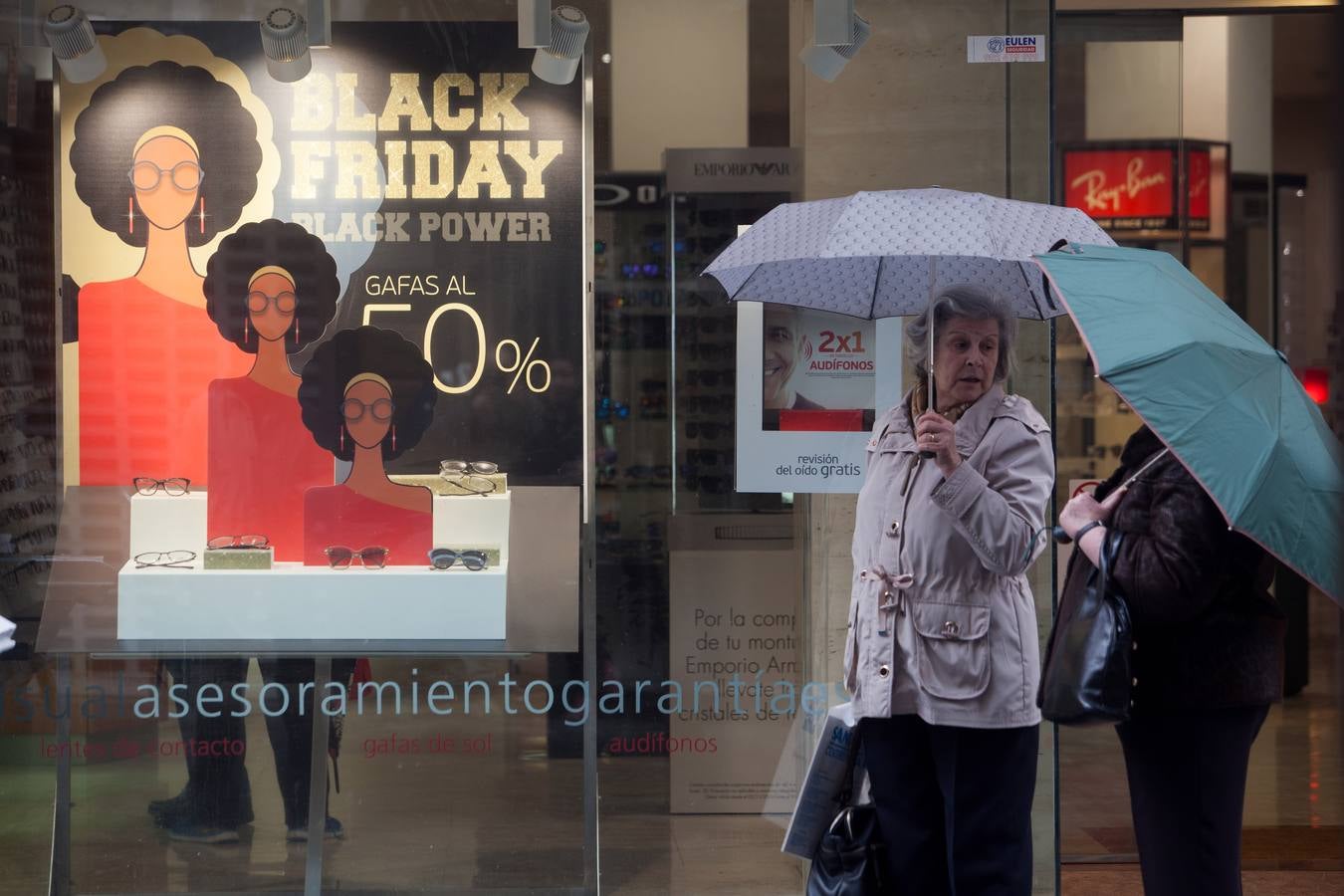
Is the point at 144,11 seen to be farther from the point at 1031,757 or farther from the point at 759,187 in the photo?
the point at 1031,757

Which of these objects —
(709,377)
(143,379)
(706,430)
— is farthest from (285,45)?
(706,430)

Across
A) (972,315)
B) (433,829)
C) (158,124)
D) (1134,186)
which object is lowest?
(433,829)

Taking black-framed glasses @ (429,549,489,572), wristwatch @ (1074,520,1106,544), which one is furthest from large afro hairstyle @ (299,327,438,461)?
wristwatch @ (1074,520,1106,544)

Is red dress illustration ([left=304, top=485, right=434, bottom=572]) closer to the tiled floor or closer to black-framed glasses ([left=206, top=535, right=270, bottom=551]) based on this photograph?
black-framed glasses ([left=206, top=535, right=270, bottom=551])

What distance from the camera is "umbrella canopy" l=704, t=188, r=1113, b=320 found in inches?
126

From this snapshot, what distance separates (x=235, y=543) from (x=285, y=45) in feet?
5.25

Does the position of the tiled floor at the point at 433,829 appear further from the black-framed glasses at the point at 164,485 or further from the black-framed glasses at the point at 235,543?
the black-framed glasses at the point at 164,485

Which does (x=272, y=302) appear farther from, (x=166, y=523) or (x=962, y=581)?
(x=962, y=581)

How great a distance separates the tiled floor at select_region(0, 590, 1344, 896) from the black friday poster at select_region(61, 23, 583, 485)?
90 cm

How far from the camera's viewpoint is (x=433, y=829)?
4645mm

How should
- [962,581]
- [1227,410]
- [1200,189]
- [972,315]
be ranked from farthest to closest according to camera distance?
1. [1200,189]
2. [972,315]
3. [962,581]
4. [1227,410]

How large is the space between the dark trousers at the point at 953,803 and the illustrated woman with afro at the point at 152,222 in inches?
→ 98.7

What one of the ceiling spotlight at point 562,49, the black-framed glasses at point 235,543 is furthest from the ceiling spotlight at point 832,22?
the black-framed glasses at point 235,543

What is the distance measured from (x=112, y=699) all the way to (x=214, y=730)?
34 centimetres
